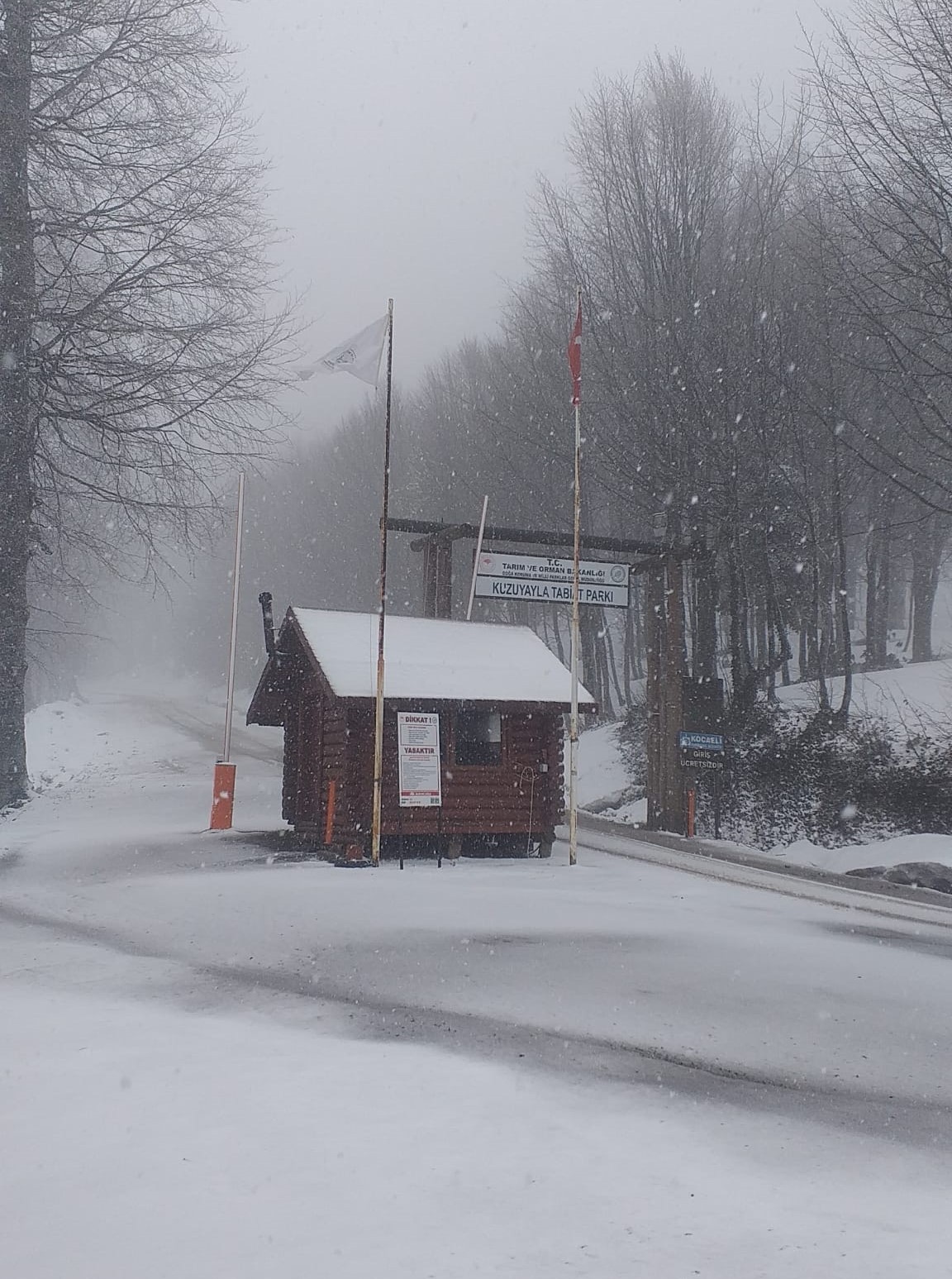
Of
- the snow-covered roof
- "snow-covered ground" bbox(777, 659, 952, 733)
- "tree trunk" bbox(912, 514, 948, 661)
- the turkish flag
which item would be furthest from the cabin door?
"tree trunk" bbox(912, 514, 948, 661)

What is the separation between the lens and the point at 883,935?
11.0 metres

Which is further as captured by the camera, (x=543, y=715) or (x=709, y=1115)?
(x=543, y=715)

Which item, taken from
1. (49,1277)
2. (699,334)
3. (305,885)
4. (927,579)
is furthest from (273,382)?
(927,579)

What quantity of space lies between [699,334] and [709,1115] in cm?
2041

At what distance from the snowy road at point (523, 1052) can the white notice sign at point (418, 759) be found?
124cm

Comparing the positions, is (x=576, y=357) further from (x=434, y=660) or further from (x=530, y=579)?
(x=434, y=660)

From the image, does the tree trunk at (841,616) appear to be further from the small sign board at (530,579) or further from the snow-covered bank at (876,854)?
the small sign board at (530,579)

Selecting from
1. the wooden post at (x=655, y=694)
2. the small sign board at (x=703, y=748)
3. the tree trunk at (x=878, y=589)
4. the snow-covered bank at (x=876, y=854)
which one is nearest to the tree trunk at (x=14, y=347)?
the wooden post at (x=655, y=694)

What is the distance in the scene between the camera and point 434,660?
1638cm

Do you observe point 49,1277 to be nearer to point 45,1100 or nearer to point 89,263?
point 45,1100

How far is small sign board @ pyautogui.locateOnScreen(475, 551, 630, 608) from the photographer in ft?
60.5

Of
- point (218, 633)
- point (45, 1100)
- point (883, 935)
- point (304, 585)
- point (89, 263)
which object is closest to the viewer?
point (45, 1100)

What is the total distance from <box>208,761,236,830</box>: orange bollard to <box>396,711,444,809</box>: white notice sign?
357 cm

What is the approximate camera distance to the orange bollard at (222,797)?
673 inches
